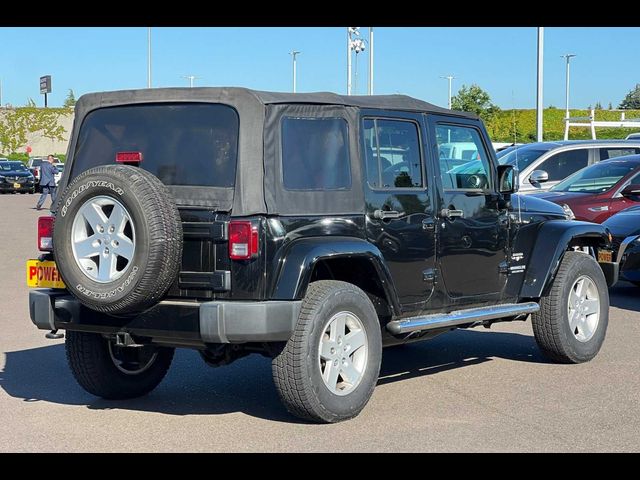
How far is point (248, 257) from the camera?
246 inches

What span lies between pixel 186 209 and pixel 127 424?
1386 mm

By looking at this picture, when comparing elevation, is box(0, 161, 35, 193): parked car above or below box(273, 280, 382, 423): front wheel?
above

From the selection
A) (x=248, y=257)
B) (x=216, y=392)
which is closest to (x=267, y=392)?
(x=216, y=392)

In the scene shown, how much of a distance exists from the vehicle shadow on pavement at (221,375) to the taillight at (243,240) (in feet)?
3.78

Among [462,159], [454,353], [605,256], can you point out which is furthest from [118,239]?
A: [605,256]

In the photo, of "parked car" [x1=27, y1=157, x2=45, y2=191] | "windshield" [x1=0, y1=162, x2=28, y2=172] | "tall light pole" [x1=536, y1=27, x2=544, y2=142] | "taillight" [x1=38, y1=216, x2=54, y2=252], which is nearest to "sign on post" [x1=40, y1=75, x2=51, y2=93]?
"parked car" [x1=27, y1=157, x2=45, y2=191]

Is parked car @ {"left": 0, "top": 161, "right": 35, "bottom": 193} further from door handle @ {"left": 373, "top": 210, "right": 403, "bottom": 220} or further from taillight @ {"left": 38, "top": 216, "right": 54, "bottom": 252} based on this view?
door handle @ {"left": 373, "top": 210, "right": 403, "bottom": 220}

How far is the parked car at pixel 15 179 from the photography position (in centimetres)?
4791

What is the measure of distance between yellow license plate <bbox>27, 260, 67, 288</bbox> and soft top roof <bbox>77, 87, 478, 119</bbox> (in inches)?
41.9

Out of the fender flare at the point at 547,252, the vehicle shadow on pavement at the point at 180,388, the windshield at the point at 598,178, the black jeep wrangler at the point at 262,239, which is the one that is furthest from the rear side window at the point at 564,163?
the black jeep wrangler at the point at 262,239

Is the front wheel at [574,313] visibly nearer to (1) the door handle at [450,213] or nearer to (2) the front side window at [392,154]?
(1) the door handle at [450,213]

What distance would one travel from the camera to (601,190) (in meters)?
14.8

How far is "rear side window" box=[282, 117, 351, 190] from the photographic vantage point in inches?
261

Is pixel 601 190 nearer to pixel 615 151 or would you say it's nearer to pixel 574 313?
pixel 615 151
